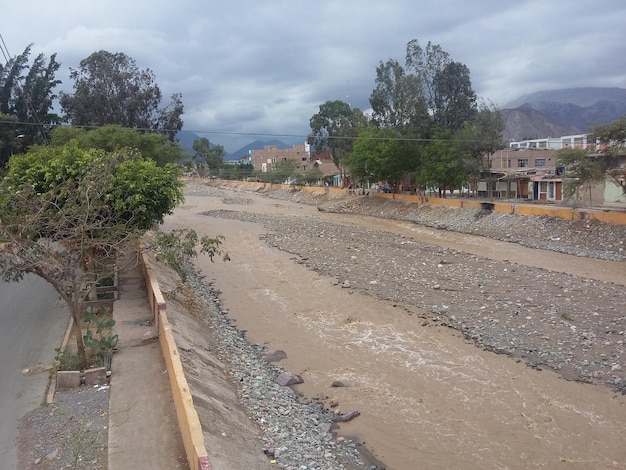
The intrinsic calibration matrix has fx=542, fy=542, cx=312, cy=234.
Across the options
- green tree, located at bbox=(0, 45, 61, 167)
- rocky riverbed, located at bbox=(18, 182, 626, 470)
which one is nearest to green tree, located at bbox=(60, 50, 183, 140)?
green tree, located at bbox=(0, 45, 61, 167)

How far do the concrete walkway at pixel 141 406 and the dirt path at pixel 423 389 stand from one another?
317 cm

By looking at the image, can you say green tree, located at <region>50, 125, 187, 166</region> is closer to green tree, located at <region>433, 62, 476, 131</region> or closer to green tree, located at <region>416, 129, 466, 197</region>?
green tree, located at <region>416, 129, 466, 197</region>

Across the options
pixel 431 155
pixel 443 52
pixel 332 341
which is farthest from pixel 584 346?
pixel 443 52

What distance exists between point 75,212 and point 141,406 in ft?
14.3

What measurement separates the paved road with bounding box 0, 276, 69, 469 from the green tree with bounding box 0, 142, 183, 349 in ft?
3.70

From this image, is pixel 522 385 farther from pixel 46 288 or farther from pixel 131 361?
pixel 46 288

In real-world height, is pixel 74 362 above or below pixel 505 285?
above

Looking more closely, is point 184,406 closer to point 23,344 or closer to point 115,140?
point 23,344

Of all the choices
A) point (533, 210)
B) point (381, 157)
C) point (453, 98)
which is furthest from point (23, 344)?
point (453, 98)

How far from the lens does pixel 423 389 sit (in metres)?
11.5

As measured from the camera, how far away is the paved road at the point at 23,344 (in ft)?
29.5

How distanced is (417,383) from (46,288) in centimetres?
1257

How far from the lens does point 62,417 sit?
867 cm

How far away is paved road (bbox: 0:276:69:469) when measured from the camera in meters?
8.98
